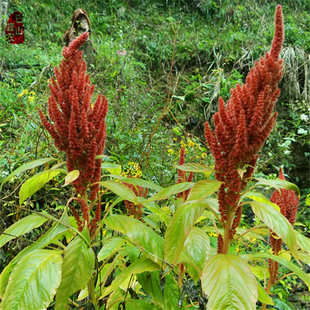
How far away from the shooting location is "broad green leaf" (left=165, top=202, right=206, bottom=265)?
0.86m

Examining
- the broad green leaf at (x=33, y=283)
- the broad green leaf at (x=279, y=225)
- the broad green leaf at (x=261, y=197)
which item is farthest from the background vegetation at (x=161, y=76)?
the broad green leaf at (x=279, y=225)

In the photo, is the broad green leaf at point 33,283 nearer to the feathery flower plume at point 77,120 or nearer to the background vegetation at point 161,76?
the feathery flower plume at point 77,120

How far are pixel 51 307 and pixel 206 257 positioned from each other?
1.11 meters

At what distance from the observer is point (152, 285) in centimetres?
107

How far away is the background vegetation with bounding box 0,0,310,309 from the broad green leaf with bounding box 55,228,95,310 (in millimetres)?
821

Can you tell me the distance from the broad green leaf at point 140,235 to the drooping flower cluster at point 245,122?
30 centimetres

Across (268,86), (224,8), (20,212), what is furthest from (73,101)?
(224,8)

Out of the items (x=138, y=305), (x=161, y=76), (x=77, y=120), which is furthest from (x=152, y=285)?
(x=161, y=76)

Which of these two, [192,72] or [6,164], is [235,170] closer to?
[6,164]

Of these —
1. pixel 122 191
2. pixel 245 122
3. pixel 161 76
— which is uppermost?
pixel 161 76

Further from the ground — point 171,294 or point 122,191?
point 122,191

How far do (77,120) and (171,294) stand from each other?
0.80 metres

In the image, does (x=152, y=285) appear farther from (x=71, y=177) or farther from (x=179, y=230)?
(x=71, y=177)

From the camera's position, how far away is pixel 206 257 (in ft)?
3.40
